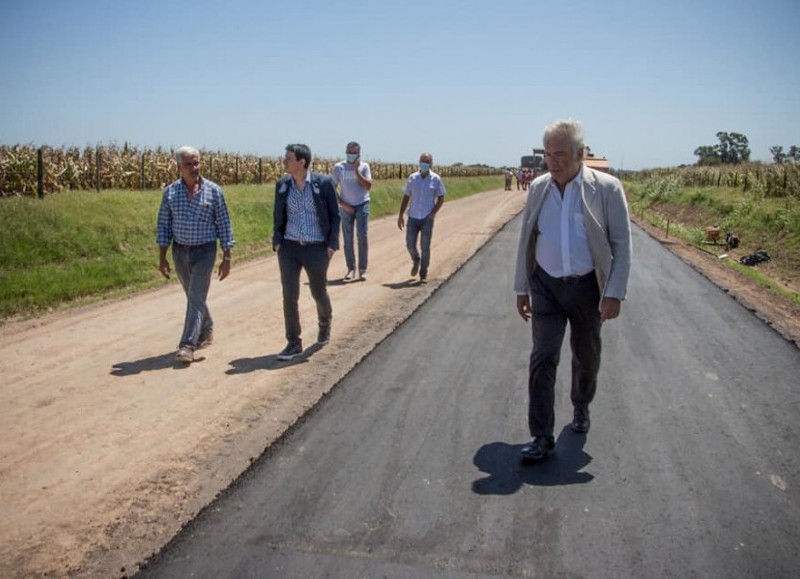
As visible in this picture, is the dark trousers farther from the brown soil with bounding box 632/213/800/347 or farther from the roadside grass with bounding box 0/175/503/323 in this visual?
the roadside grass with bounding box 0/175/503/323

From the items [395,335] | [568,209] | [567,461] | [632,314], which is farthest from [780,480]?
[632,314]

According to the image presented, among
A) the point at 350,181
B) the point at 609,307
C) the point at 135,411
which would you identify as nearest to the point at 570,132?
the point at 609,307

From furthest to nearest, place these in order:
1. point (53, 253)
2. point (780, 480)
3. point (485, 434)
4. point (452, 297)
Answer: point (53, 253) → point (452, 297) → point (485, 434) → point (780, 480)

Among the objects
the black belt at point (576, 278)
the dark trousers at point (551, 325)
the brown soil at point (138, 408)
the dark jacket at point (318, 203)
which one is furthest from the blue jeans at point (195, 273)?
the black belt at point (576, 278)

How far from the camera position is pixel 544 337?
15.1 ft

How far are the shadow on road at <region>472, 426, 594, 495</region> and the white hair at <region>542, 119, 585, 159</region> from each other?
1.92 m

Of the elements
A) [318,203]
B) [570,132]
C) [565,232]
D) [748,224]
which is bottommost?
[748,224]

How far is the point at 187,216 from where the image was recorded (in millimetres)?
6973

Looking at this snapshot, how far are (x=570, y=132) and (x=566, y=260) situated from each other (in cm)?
79

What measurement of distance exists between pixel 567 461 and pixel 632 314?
5.11 metres

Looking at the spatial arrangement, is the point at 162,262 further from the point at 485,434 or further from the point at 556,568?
the point at 556,568

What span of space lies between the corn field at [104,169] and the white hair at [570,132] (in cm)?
1545

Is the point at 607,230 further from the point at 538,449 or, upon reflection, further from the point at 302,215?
the point at 302,215

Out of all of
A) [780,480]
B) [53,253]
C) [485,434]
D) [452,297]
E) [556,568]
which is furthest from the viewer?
[53,253]
